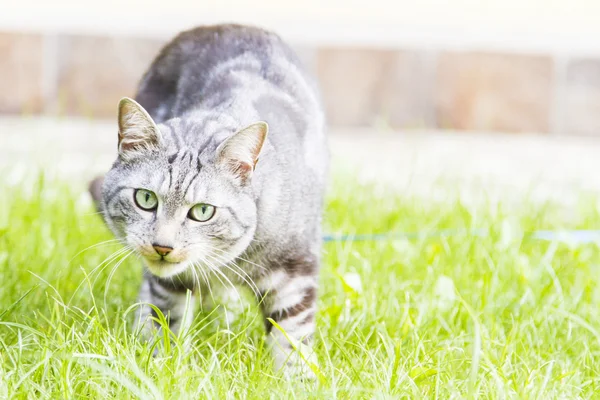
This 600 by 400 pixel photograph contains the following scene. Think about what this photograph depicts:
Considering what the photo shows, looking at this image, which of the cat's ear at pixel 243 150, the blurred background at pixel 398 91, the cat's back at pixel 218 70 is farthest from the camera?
the blurred background at pixel 398 91

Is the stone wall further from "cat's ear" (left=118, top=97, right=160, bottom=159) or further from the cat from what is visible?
"cat's ear" (left=118, top=97, right=160, bottom=159)

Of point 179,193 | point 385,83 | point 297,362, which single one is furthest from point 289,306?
point 385,83

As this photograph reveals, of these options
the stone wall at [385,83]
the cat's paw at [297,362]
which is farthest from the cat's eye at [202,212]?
the stone wall at [385,83]

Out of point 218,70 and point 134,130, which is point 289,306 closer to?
point 134,130

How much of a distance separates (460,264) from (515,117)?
175 centimetres

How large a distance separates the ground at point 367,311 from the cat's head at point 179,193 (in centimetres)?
13

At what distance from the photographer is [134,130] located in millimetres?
1829

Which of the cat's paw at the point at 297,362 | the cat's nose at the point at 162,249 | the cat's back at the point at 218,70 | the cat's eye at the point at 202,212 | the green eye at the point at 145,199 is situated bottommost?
the cat's paw at the point at 297,362

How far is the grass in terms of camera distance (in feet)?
5.47

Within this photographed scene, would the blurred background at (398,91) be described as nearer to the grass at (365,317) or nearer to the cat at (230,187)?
the grass at (365,317)

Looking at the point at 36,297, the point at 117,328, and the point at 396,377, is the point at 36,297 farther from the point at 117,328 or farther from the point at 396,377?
the point at 396,377

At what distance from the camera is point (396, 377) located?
1725mm

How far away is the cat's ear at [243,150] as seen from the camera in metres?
1.77

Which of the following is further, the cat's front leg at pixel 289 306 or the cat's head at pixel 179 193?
the cat's front leg at pixel 289 306
